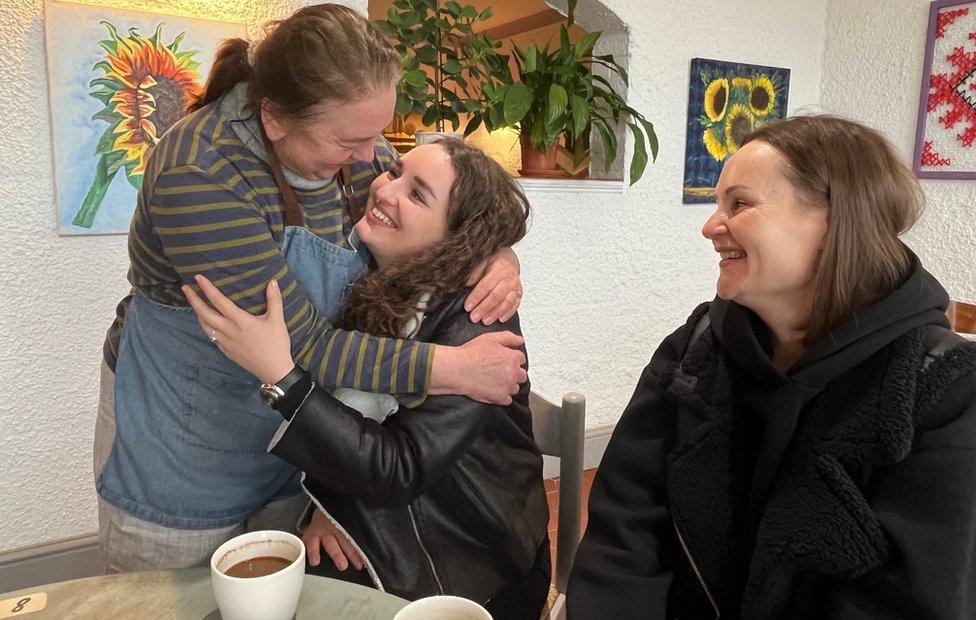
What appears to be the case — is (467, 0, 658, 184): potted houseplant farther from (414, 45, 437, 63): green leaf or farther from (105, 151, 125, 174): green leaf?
(105, 151, 125, 174): green leaf

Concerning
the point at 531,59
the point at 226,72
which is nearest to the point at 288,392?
the point at 226,72

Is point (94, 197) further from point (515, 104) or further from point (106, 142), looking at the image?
point (515, 104)

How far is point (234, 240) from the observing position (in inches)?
39.9

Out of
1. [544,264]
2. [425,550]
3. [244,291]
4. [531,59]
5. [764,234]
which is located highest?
[531,59]

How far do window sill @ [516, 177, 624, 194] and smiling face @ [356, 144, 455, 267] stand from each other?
1485mm

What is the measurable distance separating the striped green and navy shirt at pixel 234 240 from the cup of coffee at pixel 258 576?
31 cm

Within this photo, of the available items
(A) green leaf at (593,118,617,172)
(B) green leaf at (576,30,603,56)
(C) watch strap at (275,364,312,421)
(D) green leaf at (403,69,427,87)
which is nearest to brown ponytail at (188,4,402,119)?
(C) watch strap at (275,364,312,421)

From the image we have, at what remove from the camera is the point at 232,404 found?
117cm

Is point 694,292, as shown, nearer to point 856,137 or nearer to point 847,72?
point 847,72

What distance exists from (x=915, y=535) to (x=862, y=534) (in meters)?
0.06

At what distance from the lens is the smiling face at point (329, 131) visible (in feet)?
3.51

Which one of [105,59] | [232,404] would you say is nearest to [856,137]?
[232,404]

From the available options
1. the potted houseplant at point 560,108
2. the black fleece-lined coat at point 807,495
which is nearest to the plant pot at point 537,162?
the potted houseplant at point 560,108

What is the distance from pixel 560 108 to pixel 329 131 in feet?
5.29
